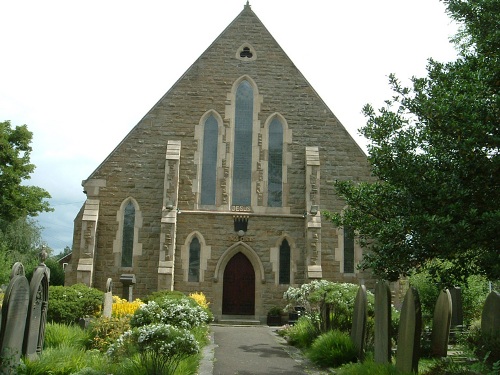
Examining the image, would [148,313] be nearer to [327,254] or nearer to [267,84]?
[327,254]

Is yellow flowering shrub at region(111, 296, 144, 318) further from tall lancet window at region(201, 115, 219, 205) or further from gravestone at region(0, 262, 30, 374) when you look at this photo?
tall lancet window at region(201, 115, 219, 205)

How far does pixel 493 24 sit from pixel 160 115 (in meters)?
15.0

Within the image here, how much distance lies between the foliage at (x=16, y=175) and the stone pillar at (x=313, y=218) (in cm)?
1635

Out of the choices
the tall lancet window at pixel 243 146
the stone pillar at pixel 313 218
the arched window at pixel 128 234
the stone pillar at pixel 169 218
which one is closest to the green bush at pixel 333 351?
the stone pillar at pixel 313 218

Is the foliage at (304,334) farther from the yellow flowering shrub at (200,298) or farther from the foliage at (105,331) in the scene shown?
the foliage at (105,331)

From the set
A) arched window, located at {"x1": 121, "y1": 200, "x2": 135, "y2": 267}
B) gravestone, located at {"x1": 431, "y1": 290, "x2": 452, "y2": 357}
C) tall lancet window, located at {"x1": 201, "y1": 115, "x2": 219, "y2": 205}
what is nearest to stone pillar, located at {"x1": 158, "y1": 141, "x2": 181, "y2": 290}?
tall lancet window, located at {"x1": 201, "y1": 115, "x2": 219, "y2": 205}

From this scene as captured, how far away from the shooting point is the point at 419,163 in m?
8.13

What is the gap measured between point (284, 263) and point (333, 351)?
9.90 m

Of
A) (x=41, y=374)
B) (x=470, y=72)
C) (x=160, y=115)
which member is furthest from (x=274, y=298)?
(x=470, y=72)

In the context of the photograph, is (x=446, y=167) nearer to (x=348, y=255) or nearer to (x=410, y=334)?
(x=410, y=334)

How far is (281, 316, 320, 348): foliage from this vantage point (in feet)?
44.4

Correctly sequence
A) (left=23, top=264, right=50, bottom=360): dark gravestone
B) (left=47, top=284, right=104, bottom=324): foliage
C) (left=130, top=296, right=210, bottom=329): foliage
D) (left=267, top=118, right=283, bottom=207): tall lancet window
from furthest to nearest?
(left=267, top=118, right=283, bottom=207): tall lancet window, (left=47, top=284, right=104, bottom=324): foliage, (left=130, top=296, right=210, bottom=329): foliage, (left=23, top=264, right=50, bottom=360): dark gravestone

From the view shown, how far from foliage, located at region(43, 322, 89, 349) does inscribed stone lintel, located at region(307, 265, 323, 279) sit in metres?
8.95

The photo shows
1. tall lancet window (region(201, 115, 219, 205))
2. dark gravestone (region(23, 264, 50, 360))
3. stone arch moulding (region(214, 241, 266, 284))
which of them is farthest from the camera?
tall lancet window (region(201, 115, 219, 205))
